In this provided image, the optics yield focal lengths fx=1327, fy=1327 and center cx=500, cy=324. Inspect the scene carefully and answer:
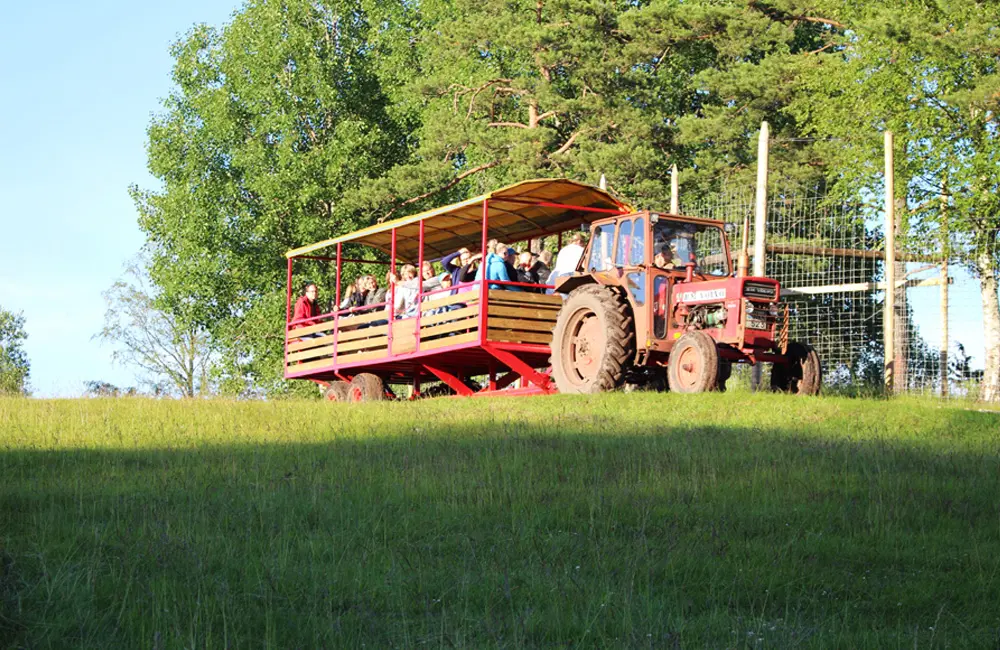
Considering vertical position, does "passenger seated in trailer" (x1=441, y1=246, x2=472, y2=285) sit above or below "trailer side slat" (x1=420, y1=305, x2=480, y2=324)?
above

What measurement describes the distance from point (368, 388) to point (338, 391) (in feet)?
4.67

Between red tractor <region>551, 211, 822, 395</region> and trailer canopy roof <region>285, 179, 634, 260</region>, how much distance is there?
144 centimetres

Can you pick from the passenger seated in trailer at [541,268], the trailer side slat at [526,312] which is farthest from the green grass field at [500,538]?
the passenger seated in trailer at [541,268]

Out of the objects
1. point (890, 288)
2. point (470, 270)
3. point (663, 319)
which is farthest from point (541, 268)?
point (890, 288)

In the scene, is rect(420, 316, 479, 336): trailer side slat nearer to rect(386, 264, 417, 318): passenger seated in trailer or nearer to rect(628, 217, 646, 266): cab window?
rect(386, 264, 417, 318): passenger seated in trailer

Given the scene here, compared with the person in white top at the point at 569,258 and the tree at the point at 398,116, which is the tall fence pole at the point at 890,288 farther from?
the tree at the point at 398,116

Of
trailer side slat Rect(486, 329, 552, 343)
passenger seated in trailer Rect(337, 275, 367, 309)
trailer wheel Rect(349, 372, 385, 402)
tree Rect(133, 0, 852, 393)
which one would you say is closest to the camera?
trailer side slat Rect(486, 329, 552, 343)

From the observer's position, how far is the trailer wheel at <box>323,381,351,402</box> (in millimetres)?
22500

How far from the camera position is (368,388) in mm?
21516

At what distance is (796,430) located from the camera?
12.5m

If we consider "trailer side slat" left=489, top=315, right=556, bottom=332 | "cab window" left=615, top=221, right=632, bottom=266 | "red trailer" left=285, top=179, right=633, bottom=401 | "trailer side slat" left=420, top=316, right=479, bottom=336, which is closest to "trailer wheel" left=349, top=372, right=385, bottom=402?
"red trailer" left=285, top=179, right=633, bottom=401

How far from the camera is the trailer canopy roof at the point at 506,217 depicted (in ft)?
61.1

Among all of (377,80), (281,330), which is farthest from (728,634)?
(377,80)

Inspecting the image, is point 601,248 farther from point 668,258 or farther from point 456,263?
point 456,263
